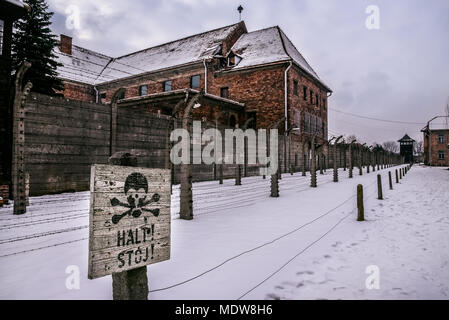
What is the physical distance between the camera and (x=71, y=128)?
7066 mm

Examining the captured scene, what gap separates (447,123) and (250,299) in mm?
64190

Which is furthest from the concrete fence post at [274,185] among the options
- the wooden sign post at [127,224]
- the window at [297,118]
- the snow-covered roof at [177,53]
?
the snow-covered roof at [177,53]

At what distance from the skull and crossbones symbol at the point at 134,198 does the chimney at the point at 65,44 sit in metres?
34.2

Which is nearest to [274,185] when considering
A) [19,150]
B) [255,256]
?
[255,256]

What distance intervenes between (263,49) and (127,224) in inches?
933

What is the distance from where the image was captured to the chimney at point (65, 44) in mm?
28906

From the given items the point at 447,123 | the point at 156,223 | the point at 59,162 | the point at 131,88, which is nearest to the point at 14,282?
the point at 156,223

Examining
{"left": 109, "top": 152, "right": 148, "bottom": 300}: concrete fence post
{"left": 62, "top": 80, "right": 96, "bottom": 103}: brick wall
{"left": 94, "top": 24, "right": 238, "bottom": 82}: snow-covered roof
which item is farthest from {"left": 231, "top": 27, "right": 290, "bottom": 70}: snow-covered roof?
{"left": 109, "top": 152, "right": 148, "bottom": 300}: concrete fence post

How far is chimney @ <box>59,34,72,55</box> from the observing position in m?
28.9

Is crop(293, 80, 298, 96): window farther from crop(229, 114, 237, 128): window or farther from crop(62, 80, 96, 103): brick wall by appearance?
crop(62, 80, 96, 103): brick wall

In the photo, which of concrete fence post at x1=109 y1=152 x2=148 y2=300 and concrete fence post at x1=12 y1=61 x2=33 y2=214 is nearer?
concrete fence post at x1=109 y1=152 x2=148 y2=300

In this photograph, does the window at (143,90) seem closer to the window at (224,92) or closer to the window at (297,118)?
the window at (224,92)

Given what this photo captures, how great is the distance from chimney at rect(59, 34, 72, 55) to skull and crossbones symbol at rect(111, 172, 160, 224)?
34180 millimetres

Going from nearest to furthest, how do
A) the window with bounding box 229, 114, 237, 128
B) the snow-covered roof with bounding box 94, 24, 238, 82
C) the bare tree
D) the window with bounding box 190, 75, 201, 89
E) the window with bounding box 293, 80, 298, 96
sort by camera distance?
the window with bounding box 229, 114, 237, 128
the window with bounding box 293, 80, 298, 96
the window with bounding box 190, 75, 201, 89
the snow-covered roof with bounding box 94, 24, 238, 82
the bare tree
